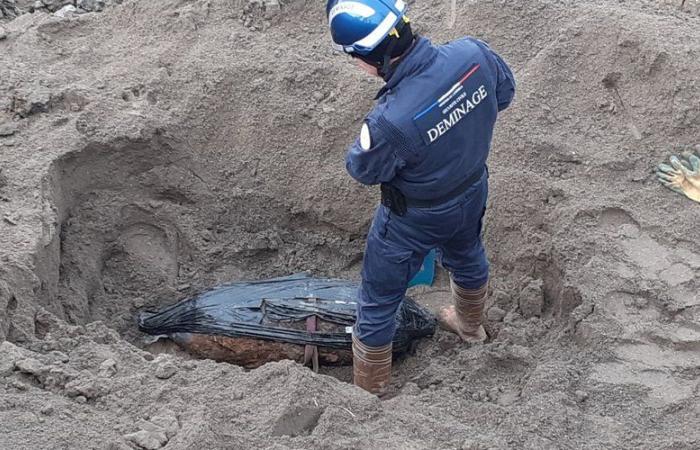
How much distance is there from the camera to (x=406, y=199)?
149 inches

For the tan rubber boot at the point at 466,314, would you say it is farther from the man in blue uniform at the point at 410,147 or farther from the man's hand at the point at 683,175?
the man's hand at the point at 683,175

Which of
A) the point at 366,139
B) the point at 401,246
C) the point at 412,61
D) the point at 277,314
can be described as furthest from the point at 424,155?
the point at 277,314

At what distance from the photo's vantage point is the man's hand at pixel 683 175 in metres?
4.91

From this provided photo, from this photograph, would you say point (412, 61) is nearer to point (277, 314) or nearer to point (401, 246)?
point (401, 246)

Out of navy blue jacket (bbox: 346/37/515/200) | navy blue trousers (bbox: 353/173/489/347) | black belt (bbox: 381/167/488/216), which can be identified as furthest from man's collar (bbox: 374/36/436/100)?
navy blue trousers (bbox: 353/173/489/347)

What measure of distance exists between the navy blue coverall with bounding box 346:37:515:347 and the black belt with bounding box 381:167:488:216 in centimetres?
1

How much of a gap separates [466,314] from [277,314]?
1028 millimetres

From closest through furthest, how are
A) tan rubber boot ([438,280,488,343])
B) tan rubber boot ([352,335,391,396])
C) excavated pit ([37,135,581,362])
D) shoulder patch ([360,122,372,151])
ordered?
1. shoulder patch ([360,122,372,151])
2. tan rubber boot ([352,335,391,396])
3. tan rubber boot ([438,280,488,343])
4. excavated pit ([37,135,581,362])

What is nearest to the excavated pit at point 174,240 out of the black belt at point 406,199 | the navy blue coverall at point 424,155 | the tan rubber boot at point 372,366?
the tan rubber boot at point 372,366

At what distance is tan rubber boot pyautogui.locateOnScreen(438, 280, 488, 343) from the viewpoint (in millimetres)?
4574

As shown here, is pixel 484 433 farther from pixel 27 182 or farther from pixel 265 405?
pixel 27 182

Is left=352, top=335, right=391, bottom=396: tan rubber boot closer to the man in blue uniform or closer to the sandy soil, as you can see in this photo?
the man in blue uniform

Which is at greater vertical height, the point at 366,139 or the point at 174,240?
the point at 366,139

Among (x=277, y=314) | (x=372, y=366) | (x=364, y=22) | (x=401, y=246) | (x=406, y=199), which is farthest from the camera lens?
(x=277, y=314)
